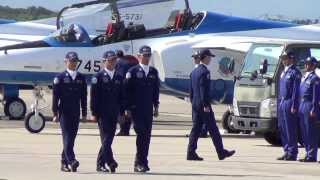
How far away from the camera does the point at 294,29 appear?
91.2 feet

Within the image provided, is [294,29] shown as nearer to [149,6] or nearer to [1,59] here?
[149,6]

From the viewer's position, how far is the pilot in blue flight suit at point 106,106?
1534cm

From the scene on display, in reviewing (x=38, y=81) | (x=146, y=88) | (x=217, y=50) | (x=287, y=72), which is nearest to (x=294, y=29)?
(x=217, y=50)

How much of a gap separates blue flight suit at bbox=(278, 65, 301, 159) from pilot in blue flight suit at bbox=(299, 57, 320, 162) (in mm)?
109

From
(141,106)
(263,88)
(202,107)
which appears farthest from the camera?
(263,88)

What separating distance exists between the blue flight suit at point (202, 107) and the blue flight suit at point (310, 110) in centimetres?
144

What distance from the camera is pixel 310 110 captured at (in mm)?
17500

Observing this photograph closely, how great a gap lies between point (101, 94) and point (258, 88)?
5930 mm

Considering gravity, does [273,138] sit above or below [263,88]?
below

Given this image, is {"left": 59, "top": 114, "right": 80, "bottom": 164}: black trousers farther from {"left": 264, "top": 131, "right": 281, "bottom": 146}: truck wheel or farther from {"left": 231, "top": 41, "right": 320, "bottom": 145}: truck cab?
{"left": 264, "top": 131, "right": 281, "bottom": 146}: truck wheel

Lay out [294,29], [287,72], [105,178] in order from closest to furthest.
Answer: [105,178] < [287,72] < [294,29]

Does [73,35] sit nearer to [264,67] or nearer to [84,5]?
[84,5]

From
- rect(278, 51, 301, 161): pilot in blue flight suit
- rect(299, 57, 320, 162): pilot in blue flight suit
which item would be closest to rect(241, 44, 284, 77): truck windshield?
rect(278, 51, 301, 161): pilot in blue flight suit

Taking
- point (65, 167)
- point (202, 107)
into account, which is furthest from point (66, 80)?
point (202, 107)
